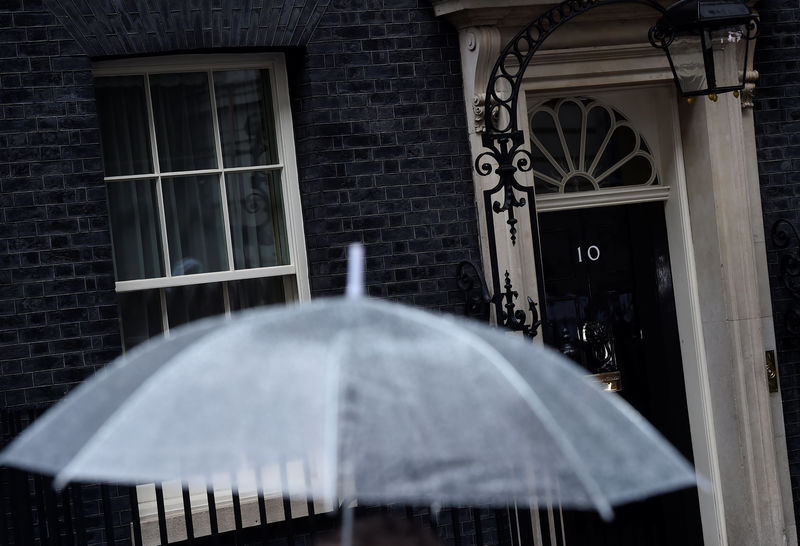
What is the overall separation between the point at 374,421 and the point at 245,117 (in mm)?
4660

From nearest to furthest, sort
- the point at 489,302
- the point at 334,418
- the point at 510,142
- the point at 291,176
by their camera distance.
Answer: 1. the point at 334,418
2. the point at 489,302
3. the point at 291,176
4. the point at 510,142

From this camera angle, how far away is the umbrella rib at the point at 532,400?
2.71 m

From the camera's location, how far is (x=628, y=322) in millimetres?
8289

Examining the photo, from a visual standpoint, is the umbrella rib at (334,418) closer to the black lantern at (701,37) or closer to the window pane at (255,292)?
the black lantern at (701,37)

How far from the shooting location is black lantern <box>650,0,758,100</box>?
6363mm

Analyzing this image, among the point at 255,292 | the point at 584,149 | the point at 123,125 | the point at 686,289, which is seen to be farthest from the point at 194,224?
the point at 686,289

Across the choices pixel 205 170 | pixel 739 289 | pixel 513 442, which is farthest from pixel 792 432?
pixel 513 442

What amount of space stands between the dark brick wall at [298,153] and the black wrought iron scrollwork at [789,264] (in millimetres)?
2202

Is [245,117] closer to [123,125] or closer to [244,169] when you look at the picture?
[244,169]

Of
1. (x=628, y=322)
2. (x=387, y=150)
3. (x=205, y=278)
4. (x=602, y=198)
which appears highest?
(x=387, y=150)

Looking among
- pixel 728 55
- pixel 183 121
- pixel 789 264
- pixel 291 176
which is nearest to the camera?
pixel 183 121

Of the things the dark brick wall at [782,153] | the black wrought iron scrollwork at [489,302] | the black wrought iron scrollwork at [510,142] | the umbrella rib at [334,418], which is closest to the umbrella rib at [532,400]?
the umbrella rib at [334,418]

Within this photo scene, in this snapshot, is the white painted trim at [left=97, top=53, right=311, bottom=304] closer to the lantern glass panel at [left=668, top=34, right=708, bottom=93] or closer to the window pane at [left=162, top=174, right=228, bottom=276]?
the window pane at [left=162, top=174, right=228, bottom=276]

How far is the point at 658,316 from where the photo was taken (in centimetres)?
830
